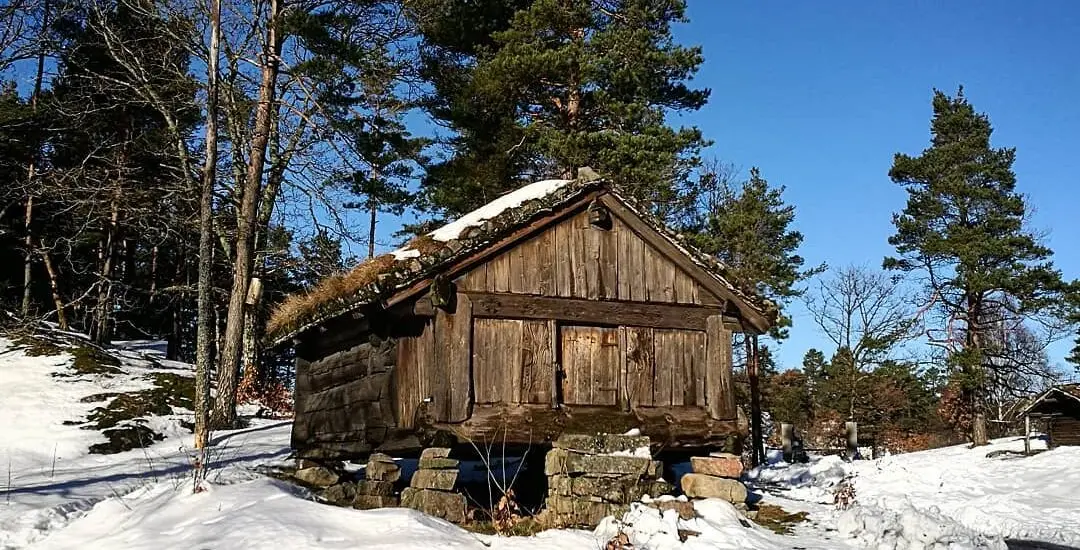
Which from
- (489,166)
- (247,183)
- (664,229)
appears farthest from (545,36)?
(664,229)

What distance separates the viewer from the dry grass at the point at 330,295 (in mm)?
11969

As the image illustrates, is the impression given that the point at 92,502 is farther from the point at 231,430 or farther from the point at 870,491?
the point at 870,491

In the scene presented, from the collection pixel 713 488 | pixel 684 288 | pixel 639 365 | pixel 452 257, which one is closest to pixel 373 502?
pixel 452 257

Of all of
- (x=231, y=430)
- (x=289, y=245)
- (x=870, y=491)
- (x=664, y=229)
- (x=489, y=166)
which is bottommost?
(x=870, y=491)

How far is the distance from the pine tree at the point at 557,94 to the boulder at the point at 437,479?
458 inches

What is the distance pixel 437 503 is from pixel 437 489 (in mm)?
169

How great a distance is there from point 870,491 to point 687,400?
29.1 feet

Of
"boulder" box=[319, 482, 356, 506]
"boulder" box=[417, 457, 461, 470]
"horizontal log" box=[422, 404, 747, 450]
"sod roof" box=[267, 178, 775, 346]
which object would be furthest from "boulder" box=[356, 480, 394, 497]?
"sod roof" box=[267, 178, 775, 346]

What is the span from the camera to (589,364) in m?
12.3

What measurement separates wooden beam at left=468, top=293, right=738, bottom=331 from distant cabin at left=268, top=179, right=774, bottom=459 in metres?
0.02

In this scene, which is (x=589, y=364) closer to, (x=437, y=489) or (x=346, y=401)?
(x=437, y=489)

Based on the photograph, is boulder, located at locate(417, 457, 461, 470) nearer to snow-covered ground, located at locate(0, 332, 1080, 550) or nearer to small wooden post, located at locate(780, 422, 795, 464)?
snow-covered ground, located at locate(0, 332, 1080, 550)

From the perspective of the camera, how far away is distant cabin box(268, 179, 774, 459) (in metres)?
11.5

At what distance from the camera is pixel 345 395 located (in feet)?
44.0
